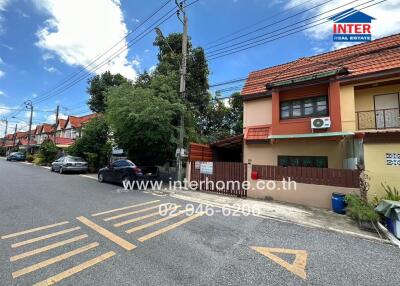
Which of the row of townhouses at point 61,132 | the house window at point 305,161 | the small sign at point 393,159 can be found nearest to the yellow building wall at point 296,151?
the house window at point 305,161

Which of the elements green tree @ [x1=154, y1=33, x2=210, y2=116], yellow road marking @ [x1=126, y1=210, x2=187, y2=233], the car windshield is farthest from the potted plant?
the car windshield

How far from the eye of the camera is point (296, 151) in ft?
37.3

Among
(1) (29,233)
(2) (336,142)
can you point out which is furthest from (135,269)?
(2) (336,142)

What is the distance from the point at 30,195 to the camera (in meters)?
9.53

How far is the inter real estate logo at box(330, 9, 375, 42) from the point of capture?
9788 mm

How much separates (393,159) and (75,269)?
9.78 meters

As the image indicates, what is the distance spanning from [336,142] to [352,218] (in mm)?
4354

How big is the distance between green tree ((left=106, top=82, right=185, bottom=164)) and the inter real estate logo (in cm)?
827

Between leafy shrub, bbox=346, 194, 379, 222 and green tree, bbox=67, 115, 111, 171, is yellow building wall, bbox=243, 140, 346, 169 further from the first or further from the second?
green tree, bbox=67, 115, 111, 171

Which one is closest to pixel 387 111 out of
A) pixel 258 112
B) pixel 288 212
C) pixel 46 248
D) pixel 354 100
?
pixel 354 100

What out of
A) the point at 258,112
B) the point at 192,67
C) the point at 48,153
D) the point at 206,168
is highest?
the point at 192,67

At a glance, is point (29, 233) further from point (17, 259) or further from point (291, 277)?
point (291, 277)

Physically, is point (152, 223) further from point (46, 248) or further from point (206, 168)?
point (206, 168)

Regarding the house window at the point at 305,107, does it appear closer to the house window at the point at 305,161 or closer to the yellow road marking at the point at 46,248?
the house window at the point at 305,161
